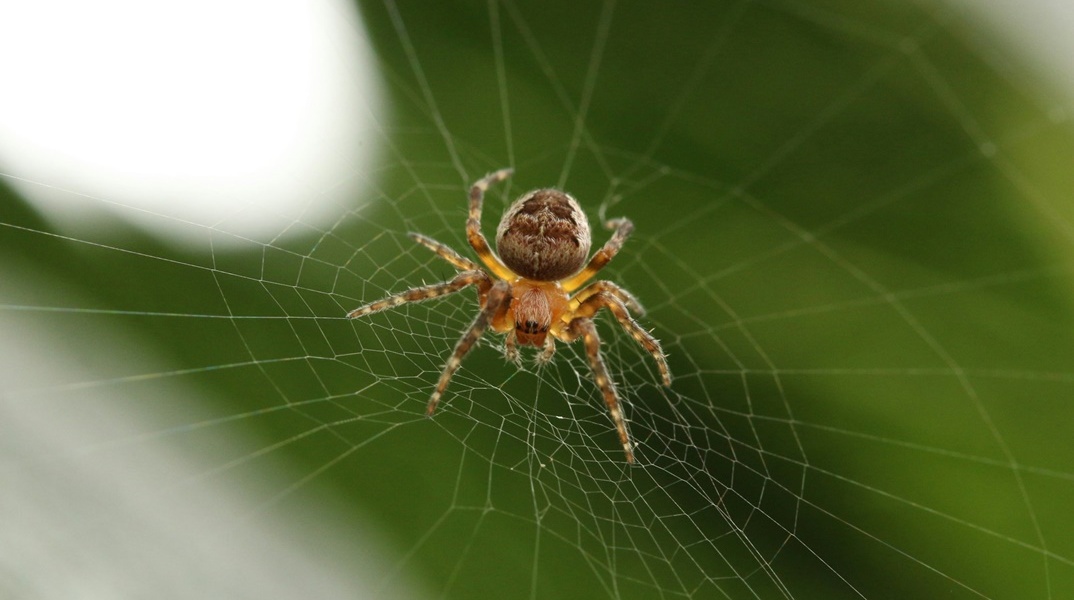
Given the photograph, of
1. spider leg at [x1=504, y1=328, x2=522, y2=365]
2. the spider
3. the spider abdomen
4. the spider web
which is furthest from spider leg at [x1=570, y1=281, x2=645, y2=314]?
spider leg at [x1=504, y1=328, x2=522, y2=365]

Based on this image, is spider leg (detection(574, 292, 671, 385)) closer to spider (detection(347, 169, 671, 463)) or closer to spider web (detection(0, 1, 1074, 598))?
spider (detection(347, 169, 671, 463))

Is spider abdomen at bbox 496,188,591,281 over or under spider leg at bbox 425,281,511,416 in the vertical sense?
over

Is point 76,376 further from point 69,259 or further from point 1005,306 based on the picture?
point 1005,306

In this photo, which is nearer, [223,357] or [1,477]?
[1,477]

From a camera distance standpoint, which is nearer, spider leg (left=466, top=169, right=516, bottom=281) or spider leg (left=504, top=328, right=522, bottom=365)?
spider leg (left=504, top=328, right=522, bottom=365)

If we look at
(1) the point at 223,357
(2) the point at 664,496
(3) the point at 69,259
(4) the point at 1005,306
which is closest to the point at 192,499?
(1) the point at 223,357

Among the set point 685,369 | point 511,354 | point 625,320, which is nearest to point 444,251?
point 511,354
